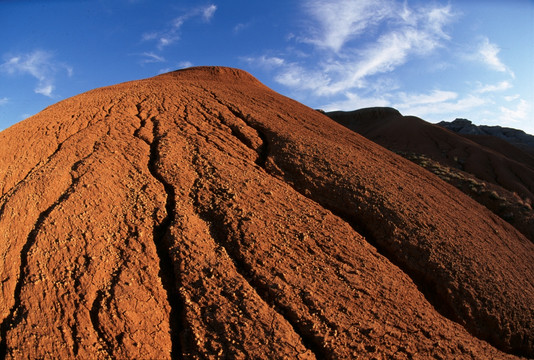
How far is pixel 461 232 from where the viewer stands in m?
7.73

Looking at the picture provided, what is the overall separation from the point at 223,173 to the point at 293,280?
3450 millimetres

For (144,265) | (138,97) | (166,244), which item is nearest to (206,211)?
(166,244)

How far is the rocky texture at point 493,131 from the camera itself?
40.8 meters

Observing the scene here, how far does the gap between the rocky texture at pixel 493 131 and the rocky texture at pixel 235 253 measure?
3783 centimetres

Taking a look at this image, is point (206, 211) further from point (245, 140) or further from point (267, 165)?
point (245, 140)

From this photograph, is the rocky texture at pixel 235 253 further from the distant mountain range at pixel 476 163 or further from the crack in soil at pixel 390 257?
the distant mountain range at pixel 476 163

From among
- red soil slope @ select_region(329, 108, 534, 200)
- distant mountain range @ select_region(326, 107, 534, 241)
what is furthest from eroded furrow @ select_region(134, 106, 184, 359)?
red soil slope @ select_region(329, 108, 534, 200)

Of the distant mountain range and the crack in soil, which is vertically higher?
the distant mountain range

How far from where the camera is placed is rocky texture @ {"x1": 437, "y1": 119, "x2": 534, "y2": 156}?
40.8m

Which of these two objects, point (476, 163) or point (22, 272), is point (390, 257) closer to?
point (22, 272)

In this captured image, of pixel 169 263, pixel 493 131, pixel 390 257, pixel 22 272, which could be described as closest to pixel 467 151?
pixel 390 257

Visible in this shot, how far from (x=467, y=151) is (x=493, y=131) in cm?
2815

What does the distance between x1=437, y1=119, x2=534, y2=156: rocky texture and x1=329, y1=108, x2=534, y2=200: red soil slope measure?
12725 mm

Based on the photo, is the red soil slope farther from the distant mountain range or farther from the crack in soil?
the crack in soil
